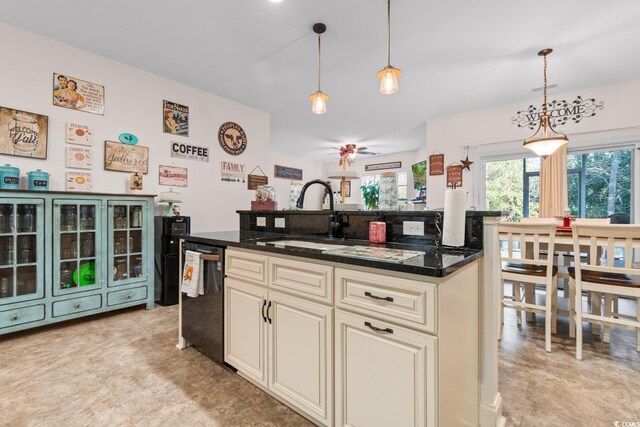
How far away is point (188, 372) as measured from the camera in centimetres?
201

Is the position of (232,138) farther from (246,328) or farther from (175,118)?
(246,328)

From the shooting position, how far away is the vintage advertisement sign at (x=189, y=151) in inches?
149

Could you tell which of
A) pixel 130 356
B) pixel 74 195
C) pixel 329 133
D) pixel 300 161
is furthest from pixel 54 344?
pixel 300 161

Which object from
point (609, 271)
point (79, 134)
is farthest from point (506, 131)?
point (79, 134)

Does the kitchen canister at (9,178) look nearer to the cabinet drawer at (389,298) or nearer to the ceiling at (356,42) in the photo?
the ceiling at (356,42)

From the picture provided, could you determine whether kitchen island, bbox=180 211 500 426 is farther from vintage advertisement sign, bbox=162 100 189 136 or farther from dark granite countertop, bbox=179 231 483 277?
vintage advertisement sign, bbox=162 100 189 136

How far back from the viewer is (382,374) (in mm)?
1179

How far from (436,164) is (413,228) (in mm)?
3847

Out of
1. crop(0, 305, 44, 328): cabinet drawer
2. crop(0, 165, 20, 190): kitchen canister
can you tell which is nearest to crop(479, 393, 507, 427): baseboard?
crop(0, 305, 44, 328): cabinet drawer

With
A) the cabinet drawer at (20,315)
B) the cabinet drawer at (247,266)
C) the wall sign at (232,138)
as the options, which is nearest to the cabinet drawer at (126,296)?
the cabinet drawer at (20,315)

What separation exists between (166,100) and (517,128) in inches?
195

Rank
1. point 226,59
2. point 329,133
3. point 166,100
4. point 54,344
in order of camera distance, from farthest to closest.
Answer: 1. point 329,133
2. point 166,100
3. point 226,59
4. point 54,344

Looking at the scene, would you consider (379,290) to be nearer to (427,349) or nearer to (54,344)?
(427,349)

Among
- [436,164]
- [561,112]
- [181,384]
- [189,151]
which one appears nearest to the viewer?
[181,384]
